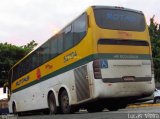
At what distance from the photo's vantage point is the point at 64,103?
15.7m

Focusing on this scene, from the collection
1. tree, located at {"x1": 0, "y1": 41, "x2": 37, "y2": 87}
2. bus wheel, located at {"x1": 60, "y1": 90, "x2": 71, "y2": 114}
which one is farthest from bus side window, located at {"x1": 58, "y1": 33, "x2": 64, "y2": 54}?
tree, located at {"x1": 0, "y1": 41, "x2": 37, "y2": 87}

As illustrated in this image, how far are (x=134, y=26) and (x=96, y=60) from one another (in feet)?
7.19

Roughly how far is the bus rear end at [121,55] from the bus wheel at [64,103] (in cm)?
238

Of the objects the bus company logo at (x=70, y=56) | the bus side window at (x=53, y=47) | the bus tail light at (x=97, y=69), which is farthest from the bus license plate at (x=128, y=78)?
the bus side window at (x=53, y=47)

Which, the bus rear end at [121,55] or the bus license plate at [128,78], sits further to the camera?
the bus license plate at [128,78]

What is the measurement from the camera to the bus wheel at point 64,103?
15453mm

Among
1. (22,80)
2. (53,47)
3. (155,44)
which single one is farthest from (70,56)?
(155,44)

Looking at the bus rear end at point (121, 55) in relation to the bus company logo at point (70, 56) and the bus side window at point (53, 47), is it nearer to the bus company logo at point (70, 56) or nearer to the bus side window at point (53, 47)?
the bus company logo at point (70, 56)

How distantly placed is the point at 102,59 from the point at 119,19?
5.70 ft

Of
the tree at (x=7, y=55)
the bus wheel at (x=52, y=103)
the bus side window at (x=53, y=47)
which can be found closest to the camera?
the bus side window at (x=53, y=47)

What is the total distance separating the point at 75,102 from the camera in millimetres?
14508

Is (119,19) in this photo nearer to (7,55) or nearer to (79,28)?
(79,28)

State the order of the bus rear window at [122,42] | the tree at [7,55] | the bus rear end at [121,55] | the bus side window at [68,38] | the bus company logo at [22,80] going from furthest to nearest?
the tree at [7,55]
the bus company logo at [22,80]
the bus side window at [68,38]
the bus rear window at [122,42]
the bus rear end at [121,55]

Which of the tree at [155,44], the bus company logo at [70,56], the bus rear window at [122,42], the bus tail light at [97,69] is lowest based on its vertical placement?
the bus tail light at [97,69]
